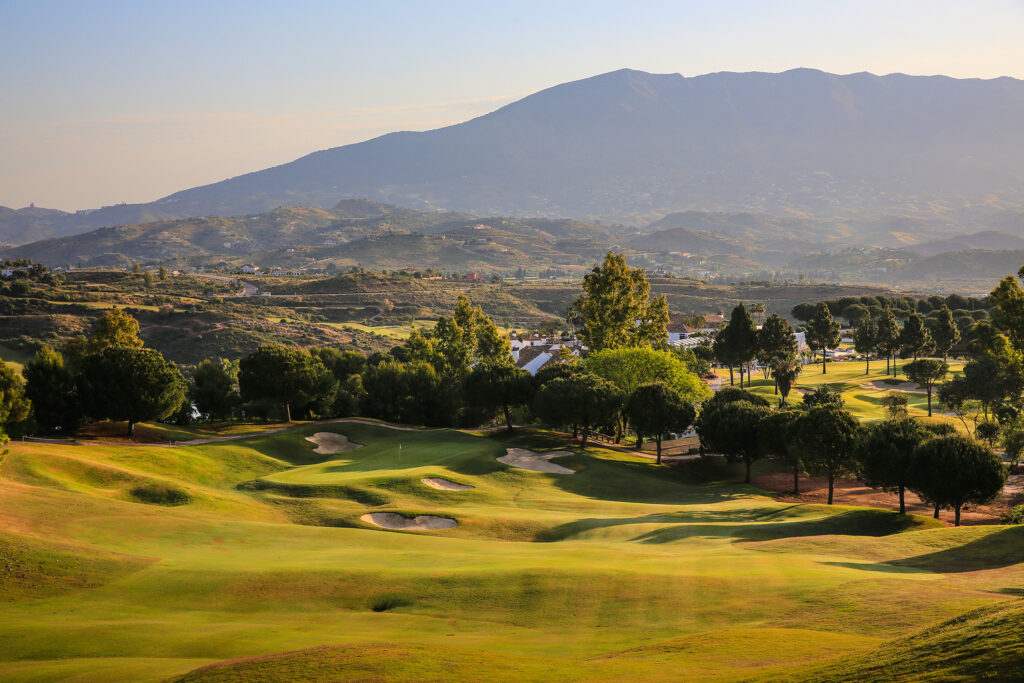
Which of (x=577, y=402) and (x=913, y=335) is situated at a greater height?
(x=913, y=335)

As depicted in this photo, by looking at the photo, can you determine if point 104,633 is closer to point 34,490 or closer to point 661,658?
point 661,658

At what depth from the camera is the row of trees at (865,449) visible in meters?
41.5

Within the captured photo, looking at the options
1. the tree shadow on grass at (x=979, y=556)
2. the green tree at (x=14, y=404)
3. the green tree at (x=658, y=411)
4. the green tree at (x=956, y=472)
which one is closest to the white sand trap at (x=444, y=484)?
the green tree at (x=658, y=411)

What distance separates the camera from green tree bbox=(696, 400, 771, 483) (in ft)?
191

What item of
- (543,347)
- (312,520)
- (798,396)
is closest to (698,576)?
(312,520)

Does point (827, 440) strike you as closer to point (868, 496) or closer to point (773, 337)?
point (868, 496)

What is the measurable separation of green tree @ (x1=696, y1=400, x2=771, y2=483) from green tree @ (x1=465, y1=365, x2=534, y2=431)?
61.0 ft

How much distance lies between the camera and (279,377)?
249 feet

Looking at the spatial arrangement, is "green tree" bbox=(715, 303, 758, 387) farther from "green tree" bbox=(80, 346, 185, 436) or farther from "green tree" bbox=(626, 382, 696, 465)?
"green tree" bbox=(80, 346, 185, 436)

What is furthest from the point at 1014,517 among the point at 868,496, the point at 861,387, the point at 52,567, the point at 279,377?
the point at 861,387

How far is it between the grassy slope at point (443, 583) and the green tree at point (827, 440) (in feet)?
21.3

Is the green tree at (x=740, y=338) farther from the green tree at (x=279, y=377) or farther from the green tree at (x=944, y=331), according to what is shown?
the green tree at (x=279, y=377)

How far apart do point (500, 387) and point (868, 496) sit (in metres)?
33.3

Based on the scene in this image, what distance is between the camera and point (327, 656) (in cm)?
1855
